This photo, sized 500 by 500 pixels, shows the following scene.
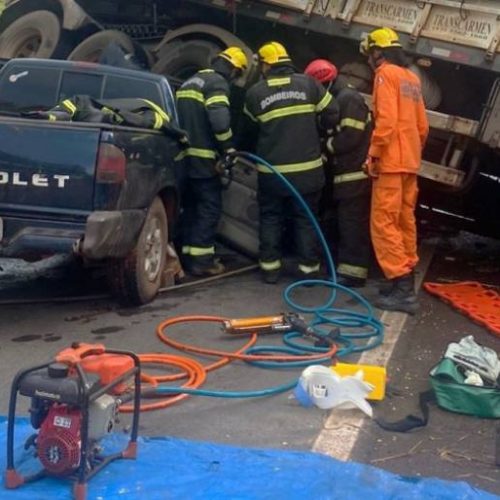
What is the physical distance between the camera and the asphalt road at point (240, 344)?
4.64m

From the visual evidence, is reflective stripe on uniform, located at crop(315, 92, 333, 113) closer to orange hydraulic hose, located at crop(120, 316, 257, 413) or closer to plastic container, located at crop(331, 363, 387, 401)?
orange hydraulic hose, located at crop(120, 316, 257, 413)

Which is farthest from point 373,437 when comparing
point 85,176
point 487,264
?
point 487,264

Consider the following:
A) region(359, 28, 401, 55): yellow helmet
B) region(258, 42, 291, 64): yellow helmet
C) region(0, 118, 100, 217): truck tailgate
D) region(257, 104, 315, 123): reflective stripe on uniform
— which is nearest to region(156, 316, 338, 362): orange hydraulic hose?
region(0, 118, 100, 217): truck tailgate

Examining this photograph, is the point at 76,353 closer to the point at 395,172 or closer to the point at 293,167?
the point at 395,172

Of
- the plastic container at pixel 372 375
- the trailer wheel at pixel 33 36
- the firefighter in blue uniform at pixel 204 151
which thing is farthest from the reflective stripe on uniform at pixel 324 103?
the trailer wheel at pixel 33 36

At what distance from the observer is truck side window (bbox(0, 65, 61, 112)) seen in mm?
7801

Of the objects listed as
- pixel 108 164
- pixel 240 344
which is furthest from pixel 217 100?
pixel 240 344

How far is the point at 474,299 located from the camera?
7797 millimetres

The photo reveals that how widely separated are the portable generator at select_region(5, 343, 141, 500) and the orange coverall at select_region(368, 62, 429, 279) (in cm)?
378

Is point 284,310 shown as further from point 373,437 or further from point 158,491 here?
point 158,491

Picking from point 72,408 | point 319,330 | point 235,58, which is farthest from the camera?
point 235,58

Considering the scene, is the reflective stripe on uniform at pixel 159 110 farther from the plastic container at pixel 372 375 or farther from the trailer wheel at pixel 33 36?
the trailer wheel at pixel 33 36

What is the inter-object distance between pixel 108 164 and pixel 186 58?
13.4 feet

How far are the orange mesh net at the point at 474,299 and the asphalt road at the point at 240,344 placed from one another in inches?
2.8
